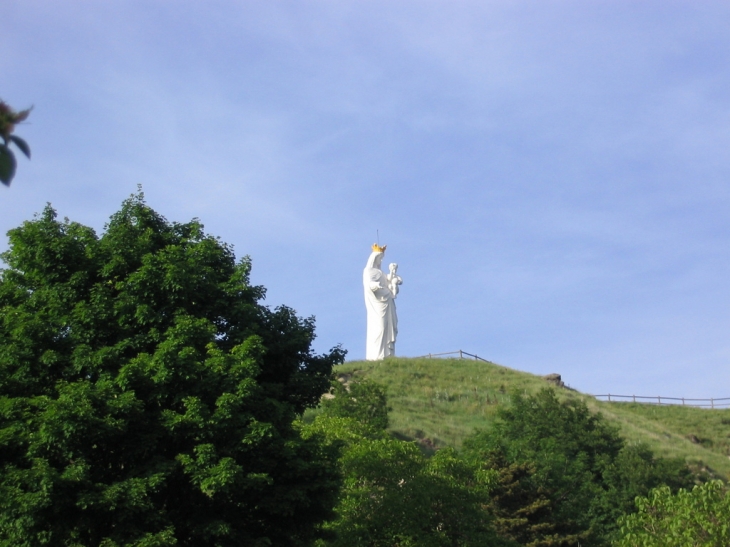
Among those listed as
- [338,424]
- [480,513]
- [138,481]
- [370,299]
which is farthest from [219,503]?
[370,299]

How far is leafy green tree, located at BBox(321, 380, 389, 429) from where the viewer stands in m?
32.4

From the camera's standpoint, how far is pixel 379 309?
182 ft

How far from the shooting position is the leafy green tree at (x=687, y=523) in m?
18.7

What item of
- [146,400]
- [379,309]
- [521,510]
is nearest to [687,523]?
[521,510]

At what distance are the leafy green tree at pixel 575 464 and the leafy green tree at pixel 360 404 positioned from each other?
12.4 ft

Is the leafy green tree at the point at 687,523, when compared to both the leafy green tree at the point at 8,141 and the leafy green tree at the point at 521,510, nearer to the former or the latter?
the leafy green tree at the point at 521,510

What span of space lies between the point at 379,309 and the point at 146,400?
138ft

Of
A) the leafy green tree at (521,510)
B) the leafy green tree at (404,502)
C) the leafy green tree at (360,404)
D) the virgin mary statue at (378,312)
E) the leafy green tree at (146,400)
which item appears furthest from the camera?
the virgin mary statue at (378,312)

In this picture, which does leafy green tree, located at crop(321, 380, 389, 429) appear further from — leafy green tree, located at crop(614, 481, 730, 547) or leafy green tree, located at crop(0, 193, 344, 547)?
leafy green tree, located at crop(0, 193, 344, 547)

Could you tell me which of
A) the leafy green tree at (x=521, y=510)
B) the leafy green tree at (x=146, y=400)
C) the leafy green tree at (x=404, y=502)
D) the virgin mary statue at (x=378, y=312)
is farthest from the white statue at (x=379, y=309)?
the leafy green tree at (x=146, y=400)

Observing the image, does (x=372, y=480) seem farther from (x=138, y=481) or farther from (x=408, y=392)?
(x=408, y=392)

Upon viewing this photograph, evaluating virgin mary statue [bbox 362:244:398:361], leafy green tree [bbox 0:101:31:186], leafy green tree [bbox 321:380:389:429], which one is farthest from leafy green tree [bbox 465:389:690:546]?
leafy green tree [bbox 0:101:31:186]

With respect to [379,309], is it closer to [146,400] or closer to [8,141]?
[146,400]

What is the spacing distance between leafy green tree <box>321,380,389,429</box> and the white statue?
20914mm
